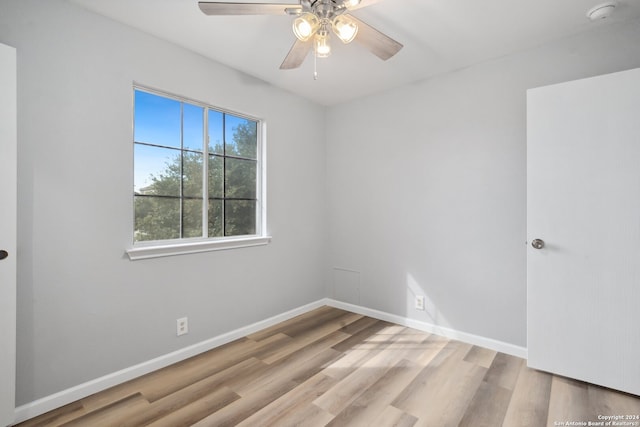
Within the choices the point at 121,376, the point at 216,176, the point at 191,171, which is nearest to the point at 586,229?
the point at 216,176

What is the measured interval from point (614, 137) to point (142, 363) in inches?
136

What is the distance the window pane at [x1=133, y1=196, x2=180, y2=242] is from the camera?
89.0 inches

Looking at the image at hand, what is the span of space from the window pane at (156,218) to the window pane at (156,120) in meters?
0.44

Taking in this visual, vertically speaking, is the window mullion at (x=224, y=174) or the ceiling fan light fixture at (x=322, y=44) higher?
the ceiling fan light fixture at (x=322, y=44)

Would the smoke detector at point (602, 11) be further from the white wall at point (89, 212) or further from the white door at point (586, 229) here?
the white wall at point (89, 212)

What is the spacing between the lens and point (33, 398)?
1.76m

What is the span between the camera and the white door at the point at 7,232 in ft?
5.21

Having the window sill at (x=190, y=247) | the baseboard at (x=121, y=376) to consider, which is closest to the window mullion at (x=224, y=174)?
the window sill at (x=190, y=247)

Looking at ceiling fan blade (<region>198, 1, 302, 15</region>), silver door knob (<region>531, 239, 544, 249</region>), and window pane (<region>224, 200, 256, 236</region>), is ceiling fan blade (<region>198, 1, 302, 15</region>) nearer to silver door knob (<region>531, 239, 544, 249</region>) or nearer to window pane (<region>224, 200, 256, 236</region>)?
window pane (<region>224, 200, 256, 236</region>)

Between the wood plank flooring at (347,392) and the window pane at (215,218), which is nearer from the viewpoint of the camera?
the wood plank flooring at (347,392)

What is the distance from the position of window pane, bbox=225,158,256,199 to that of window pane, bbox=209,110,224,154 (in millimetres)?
141

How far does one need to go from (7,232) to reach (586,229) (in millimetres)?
3391

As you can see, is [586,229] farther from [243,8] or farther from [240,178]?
[240,178]

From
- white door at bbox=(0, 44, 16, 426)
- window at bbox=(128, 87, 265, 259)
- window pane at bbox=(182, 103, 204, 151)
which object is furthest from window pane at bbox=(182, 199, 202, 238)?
white door at bbox=(0, 44, 16, 426)
